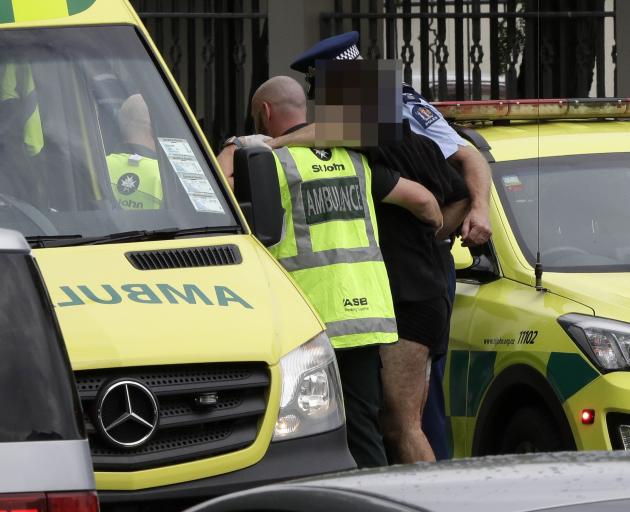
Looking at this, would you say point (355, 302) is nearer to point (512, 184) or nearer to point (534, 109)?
point (512, 184)

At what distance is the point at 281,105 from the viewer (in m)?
6.67

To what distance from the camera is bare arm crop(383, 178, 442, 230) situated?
6289 mm

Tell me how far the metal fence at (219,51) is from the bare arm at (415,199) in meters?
7.03

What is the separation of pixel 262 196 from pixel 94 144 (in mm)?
613

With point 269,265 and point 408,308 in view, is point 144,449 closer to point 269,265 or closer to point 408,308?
point 269,265

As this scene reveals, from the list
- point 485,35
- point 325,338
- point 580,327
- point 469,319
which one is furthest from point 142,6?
point 325,338

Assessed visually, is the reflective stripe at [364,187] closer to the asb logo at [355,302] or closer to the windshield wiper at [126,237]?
the asb logo at [355,302]

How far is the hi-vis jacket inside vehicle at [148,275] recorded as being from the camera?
4754 millimetres

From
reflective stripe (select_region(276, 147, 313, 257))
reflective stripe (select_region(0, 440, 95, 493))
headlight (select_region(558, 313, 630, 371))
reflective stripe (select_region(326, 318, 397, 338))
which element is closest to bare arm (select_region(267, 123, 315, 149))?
reflective stripe (select_region(276, 147, 313, 257))

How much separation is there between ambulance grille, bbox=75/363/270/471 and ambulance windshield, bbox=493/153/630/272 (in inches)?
95.9

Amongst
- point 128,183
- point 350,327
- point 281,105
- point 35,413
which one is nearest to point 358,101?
point 281,105

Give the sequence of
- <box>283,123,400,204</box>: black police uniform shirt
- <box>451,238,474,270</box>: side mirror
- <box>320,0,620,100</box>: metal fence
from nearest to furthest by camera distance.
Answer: <box>283,123,400,204</box>: black police uniform shirt → <box>451,238,474,270</box>: side mirror → <box>320,0,620,100</box>: metal fence

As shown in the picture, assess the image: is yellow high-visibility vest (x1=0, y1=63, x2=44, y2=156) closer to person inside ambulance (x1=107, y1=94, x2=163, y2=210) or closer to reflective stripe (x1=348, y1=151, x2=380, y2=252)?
person inside ambulance (x1=107, y1=94, x2=163, y2=210)

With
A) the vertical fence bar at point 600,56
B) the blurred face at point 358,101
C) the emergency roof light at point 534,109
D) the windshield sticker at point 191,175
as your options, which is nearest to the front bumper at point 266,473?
the windshield sticker at point 191,175
